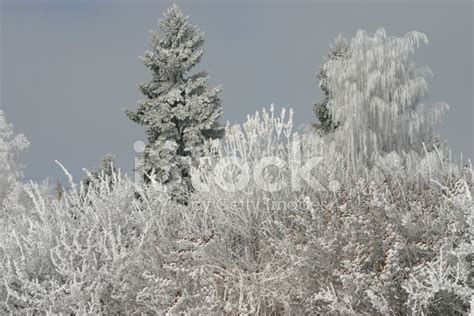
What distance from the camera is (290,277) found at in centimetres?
469

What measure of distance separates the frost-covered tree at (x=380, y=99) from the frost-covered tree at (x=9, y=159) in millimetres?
9311

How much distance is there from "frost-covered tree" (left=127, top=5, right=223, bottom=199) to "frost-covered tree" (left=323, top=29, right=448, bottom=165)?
400 cm

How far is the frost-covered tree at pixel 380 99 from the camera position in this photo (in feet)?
61.3

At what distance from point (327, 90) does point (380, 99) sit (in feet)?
7.30

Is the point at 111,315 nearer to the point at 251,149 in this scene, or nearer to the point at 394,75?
the point at 251,149

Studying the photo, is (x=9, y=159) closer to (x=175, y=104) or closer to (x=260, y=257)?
(x=175, y=104)

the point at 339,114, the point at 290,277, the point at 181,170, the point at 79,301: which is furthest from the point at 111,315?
the point at 339,114

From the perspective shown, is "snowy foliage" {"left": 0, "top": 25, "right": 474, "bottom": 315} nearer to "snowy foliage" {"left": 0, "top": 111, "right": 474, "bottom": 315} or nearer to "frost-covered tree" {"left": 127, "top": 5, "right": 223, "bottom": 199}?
"snowy foliage" {"left": 0, "top": 111, "right": 474, "bottom": 315}

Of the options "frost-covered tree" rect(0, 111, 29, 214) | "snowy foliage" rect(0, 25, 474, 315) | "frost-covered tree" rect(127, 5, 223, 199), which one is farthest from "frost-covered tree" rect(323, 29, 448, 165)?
"snowy foliage" rect(0, 25, 474, 315)

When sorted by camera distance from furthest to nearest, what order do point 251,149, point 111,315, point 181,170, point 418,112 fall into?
point 418,112 → point 181,170 → point 251,149 → point 111,315

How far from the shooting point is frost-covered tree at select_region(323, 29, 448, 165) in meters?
18.7

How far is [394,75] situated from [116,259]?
1577 centimetres

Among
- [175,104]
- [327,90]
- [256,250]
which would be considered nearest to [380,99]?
[327,90]

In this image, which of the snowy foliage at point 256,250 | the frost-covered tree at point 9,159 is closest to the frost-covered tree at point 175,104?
the frost-covered tree at point 9,159
